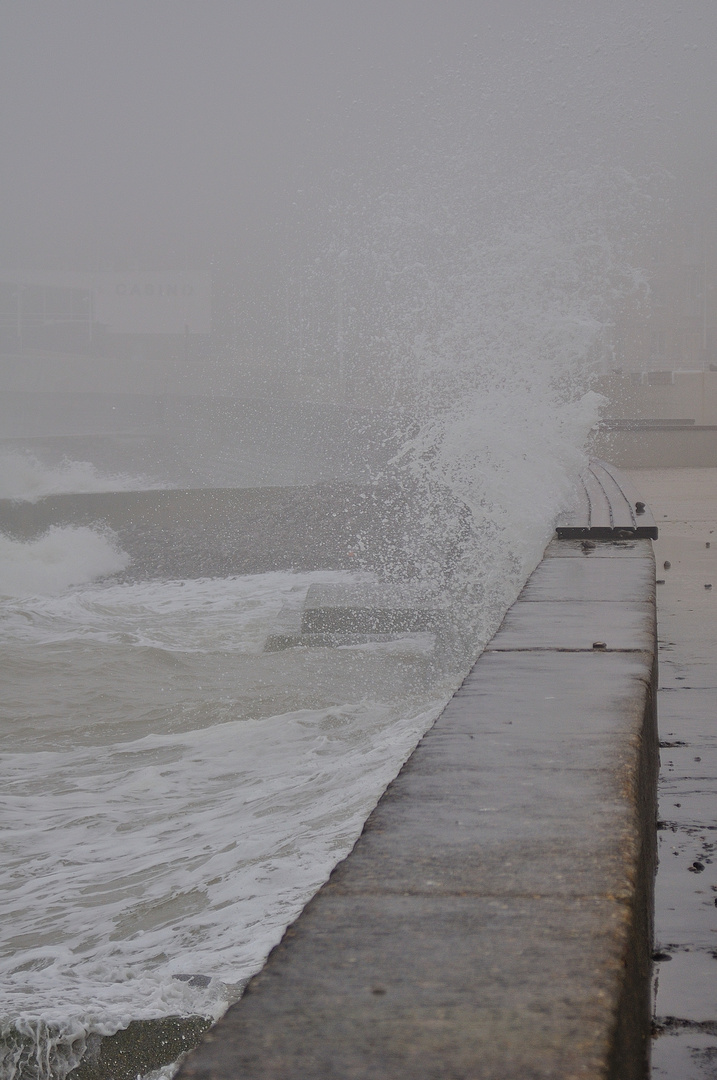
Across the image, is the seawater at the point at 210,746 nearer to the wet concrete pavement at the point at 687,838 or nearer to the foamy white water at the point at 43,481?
the wet concrete pavement at the point at 687,838

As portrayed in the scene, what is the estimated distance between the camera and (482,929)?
115cm

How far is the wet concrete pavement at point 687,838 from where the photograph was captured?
4.76ft

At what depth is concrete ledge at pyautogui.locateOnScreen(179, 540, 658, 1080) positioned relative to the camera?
895 millimetres

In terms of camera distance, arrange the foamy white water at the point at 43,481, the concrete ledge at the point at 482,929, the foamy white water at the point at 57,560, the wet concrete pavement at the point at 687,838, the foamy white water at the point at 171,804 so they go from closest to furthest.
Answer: the concrete ledge at the point at 482,929
the wet concrete pavement at the point at 687,838
the foamy white water at the point at 171,804
the foamy white water at the point at 57,560
the foamy white water at the point at 43,481

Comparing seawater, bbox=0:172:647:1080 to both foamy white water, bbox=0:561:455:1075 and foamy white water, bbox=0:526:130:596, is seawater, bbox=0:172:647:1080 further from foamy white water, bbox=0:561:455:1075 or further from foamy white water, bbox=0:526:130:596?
foamy white water, bbox=0:526:130:596

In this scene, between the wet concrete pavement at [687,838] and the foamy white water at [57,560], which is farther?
the foamy white water at [57,560]

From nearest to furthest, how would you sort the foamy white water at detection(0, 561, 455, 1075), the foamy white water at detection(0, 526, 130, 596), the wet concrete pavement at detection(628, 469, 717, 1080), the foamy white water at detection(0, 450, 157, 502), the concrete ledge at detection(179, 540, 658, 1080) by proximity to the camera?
the concrete ledge at detection(179, 540, 658, 1080) → the wet concrete pavement at detection(628, 469, 717, 1080) → the foamy white water at detection(0, 561, 455, 1075) → the foamy white water at detection(0, 526, 130, 596) → the foamy white water at detection(0, 450, 157, 502)

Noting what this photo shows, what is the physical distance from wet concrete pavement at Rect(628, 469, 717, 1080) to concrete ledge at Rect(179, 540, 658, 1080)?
0.10 m

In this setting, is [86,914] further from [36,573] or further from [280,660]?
[36,573]

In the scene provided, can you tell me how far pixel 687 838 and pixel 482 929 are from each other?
1.11 m

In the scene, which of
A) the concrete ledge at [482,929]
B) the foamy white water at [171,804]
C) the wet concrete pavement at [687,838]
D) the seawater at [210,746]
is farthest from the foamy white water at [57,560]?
the concrete ledge at [482,929]

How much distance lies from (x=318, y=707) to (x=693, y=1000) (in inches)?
251

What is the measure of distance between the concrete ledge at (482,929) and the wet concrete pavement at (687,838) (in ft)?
0.32

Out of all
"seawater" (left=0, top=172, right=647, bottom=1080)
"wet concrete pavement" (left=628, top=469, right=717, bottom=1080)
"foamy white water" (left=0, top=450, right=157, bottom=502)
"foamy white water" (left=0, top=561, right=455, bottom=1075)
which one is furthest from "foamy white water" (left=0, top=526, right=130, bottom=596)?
"wet concrete pavement" (left=628, top=469, right=717, bottom=1080)
